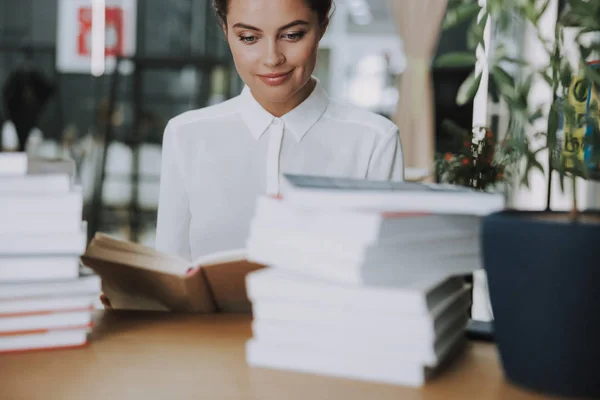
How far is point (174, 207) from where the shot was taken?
189 cm

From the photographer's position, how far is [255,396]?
29.7 inches

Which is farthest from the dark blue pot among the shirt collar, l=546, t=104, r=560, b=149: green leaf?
the shirt collar

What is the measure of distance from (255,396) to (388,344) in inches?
6.0

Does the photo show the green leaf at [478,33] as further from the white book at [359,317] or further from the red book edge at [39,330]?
the red book edge at [39,330]

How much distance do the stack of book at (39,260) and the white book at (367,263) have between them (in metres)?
0.24

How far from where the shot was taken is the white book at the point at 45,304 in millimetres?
911

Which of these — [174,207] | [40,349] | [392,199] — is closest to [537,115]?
[392,199]

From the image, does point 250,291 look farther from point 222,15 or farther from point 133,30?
point 133,30

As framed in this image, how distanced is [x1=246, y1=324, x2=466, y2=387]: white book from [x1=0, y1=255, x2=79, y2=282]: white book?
0.85ft

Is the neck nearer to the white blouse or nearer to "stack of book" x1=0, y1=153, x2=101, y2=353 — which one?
the white blouse

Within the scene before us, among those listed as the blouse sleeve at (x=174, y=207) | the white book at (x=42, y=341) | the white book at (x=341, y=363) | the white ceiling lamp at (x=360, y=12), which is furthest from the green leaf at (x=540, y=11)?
the white ceiling lamp at (x=360, y=12)

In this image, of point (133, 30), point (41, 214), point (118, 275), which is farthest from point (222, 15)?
point (133, 30)

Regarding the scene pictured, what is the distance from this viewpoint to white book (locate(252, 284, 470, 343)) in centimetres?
77

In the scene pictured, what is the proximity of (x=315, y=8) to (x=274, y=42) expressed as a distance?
0.44ft
